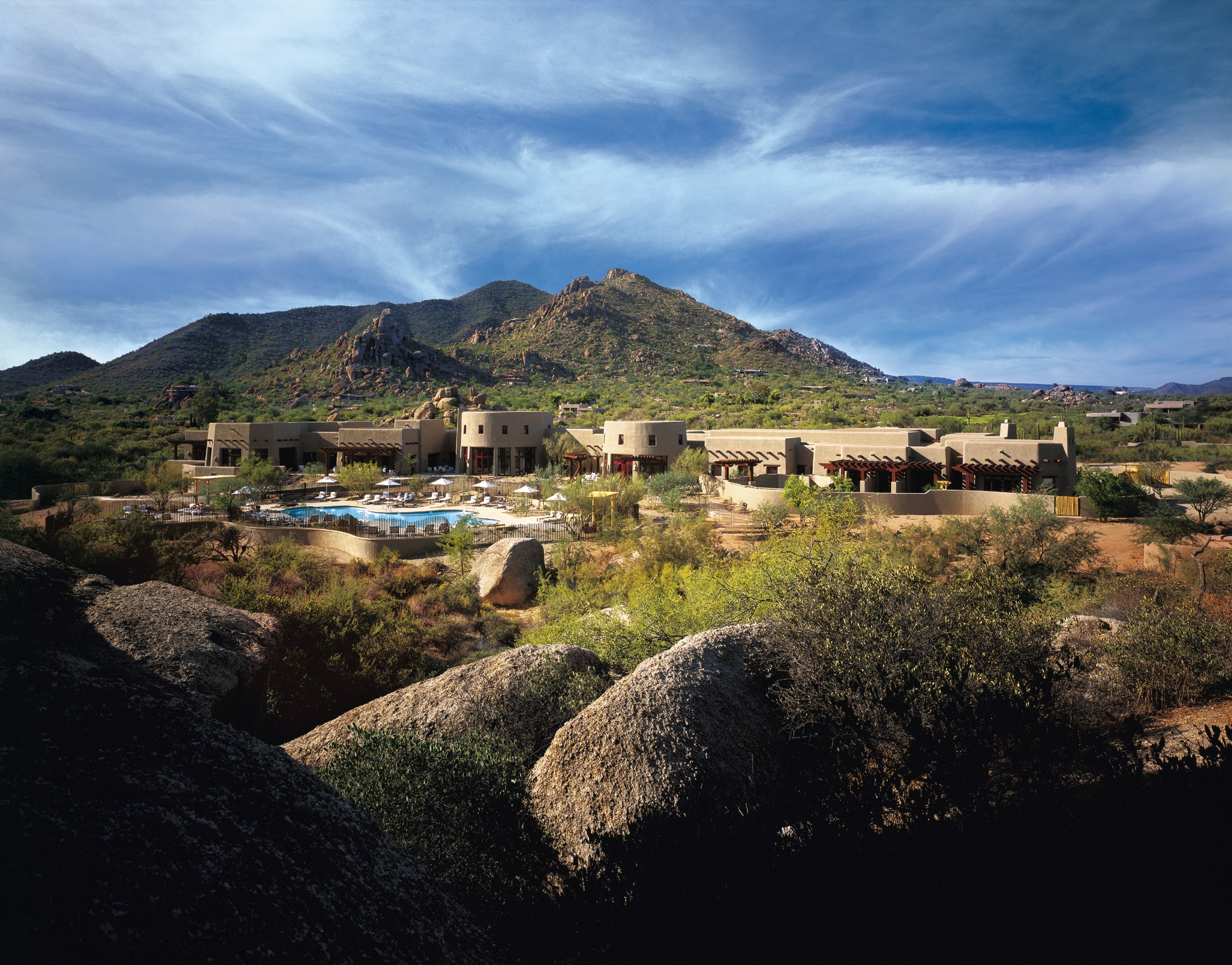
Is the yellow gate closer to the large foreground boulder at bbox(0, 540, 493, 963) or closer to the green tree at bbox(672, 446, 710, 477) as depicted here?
the green tree at bbox(672, 446, 710, 477)

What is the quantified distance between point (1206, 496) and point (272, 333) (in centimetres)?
12939

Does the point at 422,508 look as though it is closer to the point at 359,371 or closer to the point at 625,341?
the point at 359,371

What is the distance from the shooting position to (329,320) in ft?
405

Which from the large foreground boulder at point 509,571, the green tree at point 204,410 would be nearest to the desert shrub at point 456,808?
the large foreground boulder at point 509,571

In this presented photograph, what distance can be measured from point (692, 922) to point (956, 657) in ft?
15.2

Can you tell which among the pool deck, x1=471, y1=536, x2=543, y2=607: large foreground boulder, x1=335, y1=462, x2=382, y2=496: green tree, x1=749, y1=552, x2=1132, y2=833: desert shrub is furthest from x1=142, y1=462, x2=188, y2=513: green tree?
x1=749, y1=552, x2=1132, y2=833: desert shrub

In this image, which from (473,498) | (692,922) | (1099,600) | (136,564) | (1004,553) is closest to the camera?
(692,922)

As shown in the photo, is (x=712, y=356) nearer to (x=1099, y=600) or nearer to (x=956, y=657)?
(x=1099, y=600)

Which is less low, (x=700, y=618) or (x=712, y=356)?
(x=712, y=356)

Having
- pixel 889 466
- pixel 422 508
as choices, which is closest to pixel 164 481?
pixel 422 508

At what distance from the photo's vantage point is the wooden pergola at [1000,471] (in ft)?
99.8

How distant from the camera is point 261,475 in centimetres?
4056

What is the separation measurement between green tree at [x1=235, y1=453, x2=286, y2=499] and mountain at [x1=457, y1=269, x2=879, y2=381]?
6234cm

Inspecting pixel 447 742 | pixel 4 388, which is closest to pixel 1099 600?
pixel 447 742
